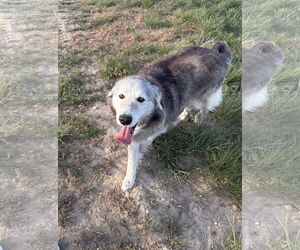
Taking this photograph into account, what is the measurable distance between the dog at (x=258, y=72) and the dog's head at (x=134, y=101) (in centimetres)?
117

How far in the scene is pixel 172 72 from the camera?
10.1 feet

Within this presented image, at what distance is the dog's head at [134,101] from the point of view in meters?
2.44

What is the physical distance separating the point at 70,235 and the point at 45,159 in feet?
2.68

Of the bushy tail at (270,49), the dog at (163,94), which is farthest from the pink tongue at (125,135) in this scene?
the bushy tail at (270,49)

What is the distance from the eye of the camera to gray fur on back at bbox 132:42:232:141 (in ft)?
9.35

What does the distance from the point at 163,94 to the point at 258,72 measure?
3.71 ft

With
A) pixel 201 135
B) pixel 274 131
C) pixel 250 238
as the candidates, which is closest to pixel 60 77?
pixel 201 135

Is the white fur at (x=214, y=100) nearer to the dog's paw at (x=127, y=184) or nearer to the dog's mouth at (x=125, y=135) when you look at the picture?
the dog's mouth at (x=125, y=135)

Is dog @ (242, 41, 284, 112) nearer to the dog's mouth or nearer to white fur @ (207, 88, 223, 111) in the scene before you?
white fur @ (207, 88, 223, 111)

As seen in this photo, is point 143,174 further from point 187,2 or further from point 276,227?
point 187,2

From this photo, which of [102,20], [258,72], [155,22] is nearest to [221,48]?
[258,72]

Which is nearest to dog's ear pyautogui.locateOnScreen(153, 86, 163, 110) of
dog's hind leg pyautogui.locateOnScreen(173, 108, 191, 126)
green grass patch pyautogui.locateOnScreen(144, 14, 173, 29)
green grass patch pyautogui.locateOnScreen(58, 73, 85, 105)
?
dog's hind leg pyautogui.locateOnScreen(173, 108, 191, 126)

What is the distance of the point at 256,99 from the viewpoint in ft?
11.1

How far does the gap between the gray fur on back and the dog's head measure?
123 millimetres
